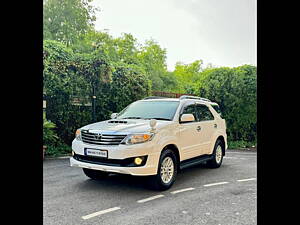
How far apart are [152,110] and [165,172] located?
141 cm

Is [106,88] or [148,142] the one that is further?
[106,88]

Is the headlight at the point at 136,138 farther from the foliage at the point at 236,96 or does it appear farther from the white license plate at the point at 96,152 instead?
the foliage at the point at 236,96

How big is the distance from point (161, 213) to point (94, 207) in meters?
0.95

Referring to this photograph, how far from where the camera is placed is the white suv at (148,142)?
13.3 ft

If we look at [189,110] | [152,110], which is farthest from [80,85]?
[189,110]

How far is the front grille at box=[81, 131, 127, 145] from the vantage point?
414 cm

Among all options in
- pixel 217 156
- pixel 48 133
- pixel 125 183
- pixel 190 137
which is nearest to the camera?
pixel 125 183

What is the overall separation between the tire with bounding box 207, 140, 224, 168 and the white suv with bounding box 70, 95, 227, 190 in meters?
0.46

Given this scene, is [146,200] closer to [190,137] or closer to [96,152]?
[96,152]

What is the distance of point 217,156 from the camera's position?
6.42 m

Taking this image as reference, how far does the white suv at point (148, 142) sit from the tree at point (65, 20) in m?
17.7

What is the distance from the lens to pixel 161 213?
11.1 ft

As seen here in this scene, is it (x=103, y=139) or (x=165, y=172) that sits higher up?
(x=103, y=139)
